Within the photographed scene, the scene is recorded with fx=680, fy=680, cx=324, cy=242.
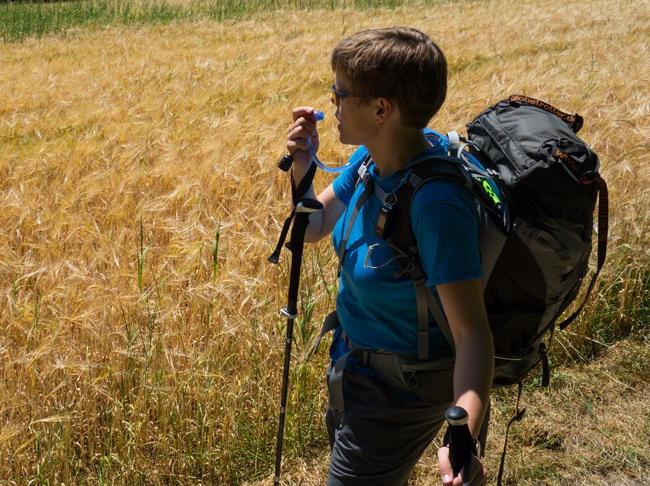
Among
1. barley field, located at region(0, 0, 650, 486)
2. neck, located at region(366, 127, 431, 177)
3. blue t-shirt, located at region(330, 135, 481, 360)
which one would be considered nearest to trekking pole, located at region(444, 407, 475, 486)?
blue t-shirt, located at region(330, 135, 481, 360)

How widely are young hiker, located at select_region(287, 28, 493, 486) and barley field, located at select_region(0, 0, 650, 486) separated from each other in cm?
95

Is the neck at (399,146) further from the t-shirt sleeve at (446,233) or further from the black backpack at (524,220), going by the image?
the t-shirt sleeve at (446,233)

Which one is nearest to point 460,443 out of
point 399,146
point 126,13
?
point 399,146

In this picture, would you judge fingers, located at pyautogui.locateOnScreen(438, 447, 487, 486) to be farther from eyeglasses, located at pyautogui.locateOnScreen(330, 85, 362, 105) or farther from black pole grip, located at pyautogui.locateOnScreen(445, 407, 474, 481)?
eyeglasses, located at pyautogui.locateOnScreen(330, 85, 362, 105)

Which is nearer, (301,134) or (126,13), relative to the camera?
(301,134)

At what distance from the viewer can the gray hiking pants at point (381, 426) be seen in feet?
5.76

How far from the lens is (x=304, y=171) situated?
202 centimetres

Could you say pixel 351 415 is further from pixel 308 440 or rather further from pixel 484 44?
pixel 484 44

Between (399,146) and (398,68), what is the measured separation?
197mm

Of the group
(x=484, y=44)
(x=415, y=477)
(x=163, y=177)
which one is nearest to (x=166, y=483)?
(x=415, y=477)

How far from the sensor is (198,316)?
298 cm

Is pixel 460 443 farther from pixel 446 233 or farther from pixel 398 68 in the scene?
pixel 398 68

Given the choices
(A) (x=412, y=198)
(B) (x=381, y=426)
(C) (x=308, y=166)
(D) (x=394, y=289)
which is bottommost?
(B) (x=381, y=426)

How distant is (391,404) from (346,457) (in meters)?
0.19
